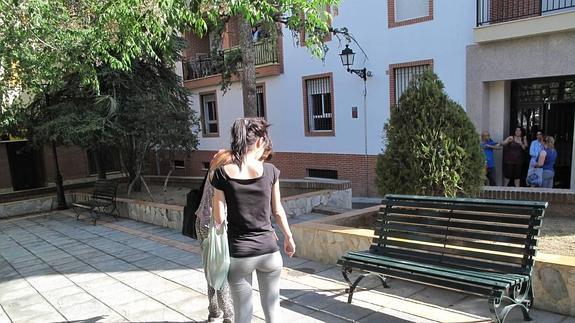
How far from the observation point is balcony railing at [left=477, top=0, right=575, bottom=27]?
10.6 m

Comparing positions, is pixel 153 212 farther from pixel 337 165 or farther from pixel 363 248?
pixel 337 165

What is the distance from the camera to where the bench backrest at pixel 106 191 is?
10586 millimetres

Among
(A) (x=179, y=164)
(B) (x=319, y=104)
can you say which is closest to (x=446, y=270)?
(B) (x=319, y=104)

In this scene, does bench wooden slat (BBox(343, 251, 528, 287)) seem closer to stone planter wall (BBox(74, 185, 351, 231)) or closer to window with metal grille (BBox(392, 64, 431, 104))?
stone planter wall (BBox(74, 185, 351, 231))

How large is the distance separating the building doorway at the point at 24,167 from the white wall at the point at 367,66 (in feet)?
35.1

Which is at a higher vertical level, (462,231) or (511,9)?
(511,9)

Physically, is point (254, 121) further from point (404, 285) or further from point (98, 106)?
point (98, 106)

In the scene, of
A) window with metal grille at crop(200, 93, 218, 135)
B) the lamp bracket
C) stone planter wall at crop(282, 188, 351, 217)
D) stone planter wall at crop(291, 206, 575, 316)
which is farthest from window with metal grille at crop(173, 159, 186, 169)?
stone planter wall at crop(291, 206, 575, 316)

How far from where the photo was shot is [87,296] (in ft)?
16.7

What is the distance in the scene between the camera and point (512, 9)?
1104cm

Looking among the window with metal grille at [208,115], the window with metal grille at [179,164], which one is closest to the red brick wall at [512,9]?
the window with metal grille at [208,115]

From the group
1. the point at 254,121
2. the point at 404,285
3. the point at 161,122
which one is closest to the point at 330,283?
the point at 404,285

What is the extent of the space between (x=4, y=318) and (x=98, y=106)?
7937 millimetres

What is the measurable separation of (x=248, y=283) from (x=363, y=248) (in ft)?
7.86
